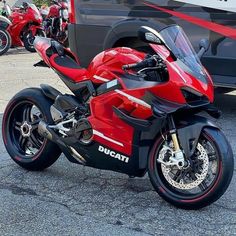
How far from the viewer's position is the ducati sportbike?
3480mm

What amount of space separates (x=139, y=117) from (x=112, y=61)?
1.58 feet

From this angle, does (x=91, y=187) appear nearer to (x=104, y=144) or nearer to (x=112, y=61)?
(x=104, y=144)

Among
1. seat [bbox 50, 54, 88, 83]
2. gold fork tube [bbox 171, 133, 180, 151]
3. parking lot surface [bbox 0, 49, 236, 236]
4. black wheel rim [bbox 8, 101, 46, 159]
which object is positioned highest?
seat [bbox 50, 54, 88, 83]

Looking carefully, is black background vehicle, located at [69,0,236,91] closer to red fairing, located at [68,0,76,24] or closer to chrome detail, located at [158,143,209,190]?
red fairing, located at [68,0,76,24]

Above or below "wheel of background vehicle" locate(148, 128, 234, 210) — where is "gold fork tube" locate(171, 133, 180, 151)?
above

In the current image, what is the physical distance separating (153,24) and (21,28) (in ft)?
21.7

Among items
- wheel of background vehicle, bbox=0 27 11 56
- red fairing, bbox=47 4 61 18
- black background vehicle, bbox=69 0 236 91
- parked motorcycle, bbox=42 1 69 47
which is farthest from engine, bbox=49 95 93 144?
red fairing, bbox=47 4 61 18

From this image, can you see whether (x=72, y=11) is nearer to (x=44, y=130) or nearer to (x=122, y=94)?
(x=44, y=130)

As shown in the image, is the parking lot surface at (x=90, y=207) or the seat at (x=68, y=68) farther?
the seat at (x=68, y=68)

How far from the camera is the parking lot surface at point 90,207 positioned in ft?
11.2

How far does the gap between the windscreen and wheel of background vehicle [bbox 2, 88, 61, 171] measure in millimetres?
1231

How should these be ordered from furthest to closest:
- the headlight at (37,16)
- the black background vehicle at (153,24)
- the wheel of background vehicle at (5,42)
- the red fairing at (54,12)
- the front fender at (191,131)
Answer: the red fairing at (54,12) → the headlight at (37,16) → the wheel of background vehicle at (5,42) → the black background vehicle at (153,24) → the front fender at (191,131)

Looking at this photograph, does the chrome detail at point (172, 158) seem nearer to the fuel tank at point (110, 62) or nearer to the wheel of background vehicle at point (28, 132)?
the fuel tank at point (110, 62)

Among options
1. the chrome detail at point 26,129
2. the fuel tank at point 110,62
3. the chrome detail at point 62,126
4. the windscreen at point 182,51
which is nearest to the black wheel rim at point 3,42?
the chrome detail at point 26,129
